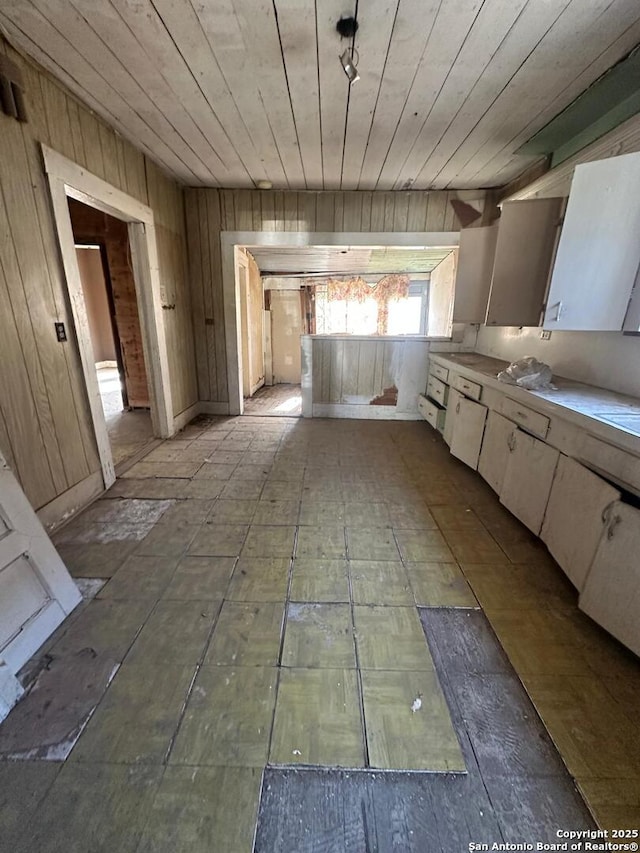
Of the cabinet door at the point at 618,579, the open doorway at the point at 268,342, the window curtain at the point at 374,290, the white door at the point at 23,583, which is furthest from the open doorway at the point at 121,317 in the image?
the window curtain at the point at 374,290

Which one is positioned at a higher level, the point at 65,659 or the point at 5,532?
the point at 5,532

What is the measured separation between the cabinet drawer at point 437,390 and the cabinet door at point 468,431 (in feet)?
1.55

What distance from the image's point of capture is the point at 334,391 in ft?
14.3

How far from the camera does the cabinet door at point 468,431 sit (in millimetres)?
2613

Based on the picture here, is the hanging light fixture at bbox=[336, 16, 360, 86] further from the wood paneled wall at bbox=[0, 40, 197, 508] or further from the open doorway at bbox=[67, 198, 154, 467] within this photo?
the open doorway at bbox=[67, 198, 154, 467]

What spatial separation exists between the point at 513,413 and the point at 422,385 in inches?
81.7

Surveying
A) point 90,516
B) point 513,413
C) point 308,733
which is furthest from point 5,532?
point 513,413

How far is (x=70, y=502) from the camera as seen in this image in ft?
7.22

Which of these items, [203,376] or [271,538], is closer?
[271,538]

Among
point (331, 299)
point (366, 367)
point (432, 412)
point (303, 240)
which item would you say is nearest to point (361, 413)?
point (366, 367)

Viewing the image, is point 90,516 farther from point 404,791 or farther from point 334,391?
point 334,391

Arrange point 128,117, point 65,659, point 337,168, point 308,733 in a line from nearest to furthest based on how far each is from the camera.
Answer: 1. point 308,733
2. point 65,659
3. point 128,117
4. point 337,168

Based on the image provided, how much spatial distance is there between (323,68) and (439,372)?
2602mm

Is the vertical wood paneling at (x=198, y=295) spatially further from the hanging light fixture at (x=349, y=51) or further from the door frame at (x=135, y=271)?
the hanging light fixture at (x=349, y=51)
